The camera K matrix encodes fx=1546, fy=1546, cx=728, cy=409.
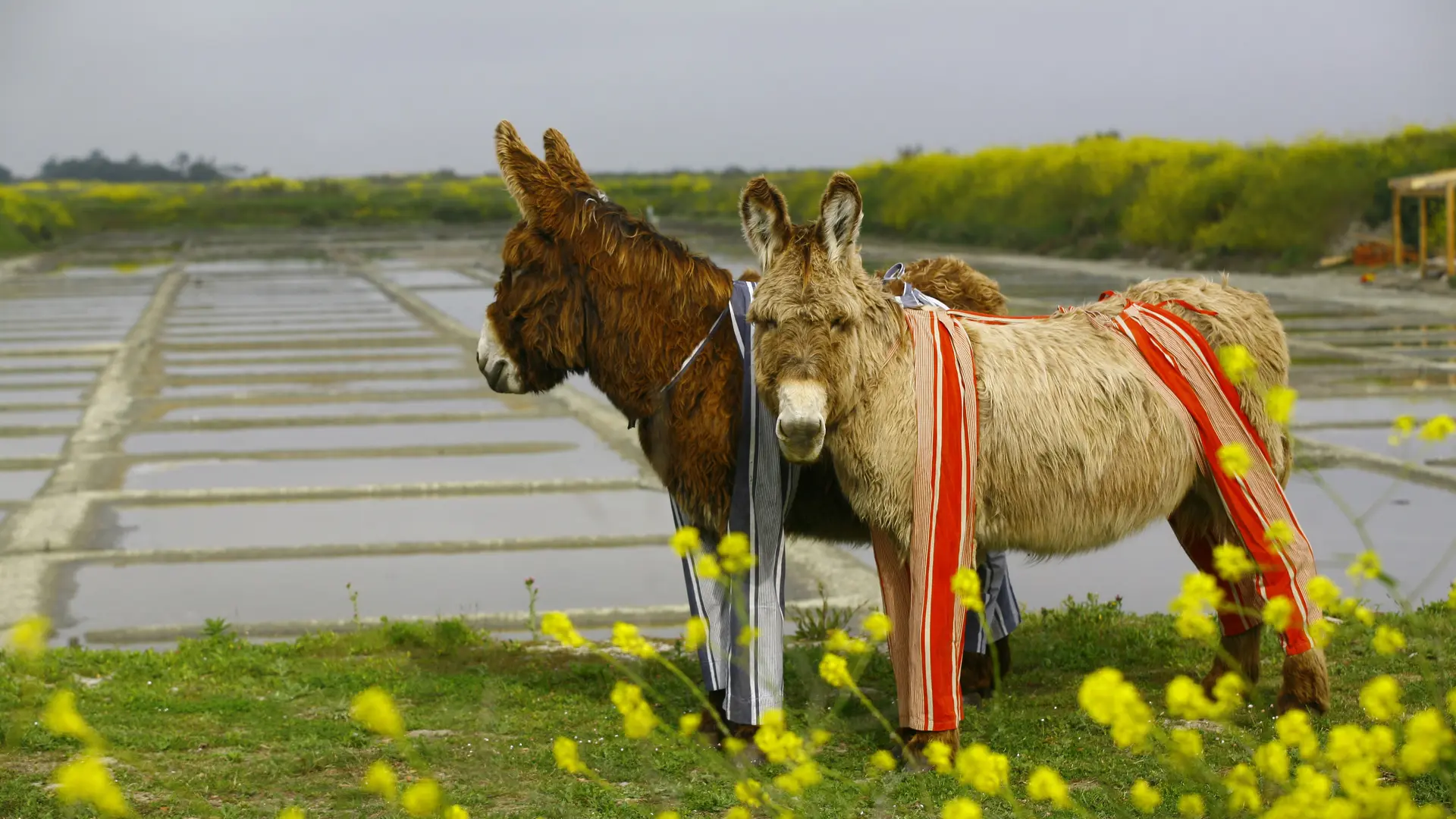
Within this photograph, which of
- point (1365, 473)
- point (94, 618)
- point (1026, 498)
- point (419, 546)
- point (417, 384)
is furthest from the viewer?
point (417, 384)

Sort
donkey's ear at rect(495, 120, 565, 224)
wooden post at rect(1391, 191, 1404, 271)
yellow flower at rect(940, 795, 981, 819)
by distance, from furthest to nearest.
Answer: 1. wooden post at rect(1391, 191, 1404, 271)
2. donkey's ear at rect(495, 120, 565, 224)
3. yellow flower at rect(940, 795, 981, 819)

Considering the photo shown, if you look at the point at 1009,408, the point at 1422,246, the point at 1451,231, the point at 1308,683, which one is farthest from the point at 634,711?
the point at 1422,246

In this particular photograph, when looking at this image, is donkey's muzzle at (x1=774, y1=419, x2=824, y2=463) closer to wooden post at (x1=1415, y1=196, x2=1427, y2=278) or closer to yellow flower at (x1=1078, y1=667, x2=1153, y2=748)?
yellow flower at (x1=1078, y1=667, x2=1153, y2=748)

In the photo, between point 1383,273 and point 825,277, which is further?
point 1383,273

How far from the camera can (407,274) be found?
1496 inches

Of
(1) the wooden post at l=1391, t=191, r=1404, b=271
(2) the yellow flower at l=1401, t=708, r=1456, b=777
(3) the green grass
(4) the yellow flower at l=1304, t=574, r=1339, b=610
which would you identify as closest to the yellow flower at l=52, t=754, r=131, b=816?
(2) the yellow flower at l=1401, t=708, r=1456, b=777

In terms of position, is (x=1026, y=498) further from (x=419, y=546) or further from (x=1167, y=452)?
(x=419, y=546)

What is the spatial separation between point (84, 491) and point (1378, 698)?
10.4 m

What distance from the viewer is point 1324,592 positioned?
2752mm

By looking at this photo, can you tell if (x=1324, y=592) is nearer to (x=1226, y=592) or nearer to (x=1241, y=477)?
(x=1241, y=477)

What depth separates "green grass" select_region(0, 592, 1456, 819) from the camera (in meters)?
4.57

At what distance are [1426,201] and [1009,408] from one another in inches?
1079

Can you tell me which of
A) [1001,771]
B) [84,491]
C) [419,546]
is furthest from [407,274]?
[1001,771]

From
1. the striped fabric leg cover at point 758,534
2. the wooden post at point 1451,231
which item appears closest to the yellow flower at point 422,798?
the striped fabric leg cover at point 758,534
